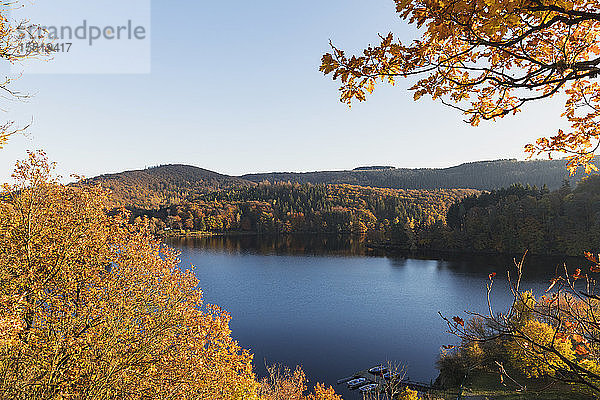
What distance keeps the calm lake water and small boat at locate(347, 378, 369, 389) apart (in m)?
0.75

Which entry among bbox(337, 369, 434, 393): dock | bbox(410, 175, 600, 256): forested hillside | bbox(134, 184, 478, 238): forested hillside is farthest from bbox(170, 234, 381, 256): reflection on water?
bbox(337, 369, 434, 393): dock

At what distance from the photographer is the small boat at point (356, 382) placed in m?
22.4

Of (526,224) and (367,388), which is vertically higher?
(526,224)

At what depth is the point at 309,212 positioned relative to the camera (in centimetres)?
12519

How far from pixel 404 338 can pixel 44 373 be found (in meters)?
27.7

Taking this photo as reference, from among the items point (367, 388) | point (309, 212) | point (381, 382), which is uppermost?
point (309, 212)

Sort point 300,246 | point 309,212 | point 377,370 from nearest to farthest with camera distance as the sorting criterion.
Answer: point 377,370
point 300,246
point 309,212

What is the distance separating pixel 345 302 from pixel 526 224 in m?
42.9

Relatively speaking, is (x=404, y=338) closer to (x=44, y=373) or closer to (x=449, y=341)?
(x=449, y=341)

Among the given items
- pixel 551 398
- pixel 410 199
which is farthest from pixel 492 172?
pixel 551 398

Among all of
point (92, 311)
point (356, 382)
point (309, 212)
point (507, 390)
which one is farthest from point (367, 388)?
point (309, 212)

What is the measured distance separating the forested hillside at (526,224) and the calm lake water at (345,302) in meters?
7.36

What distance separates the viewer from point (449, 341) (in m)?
29.2

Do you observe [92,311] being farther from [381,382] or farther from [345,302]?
[345,302]
